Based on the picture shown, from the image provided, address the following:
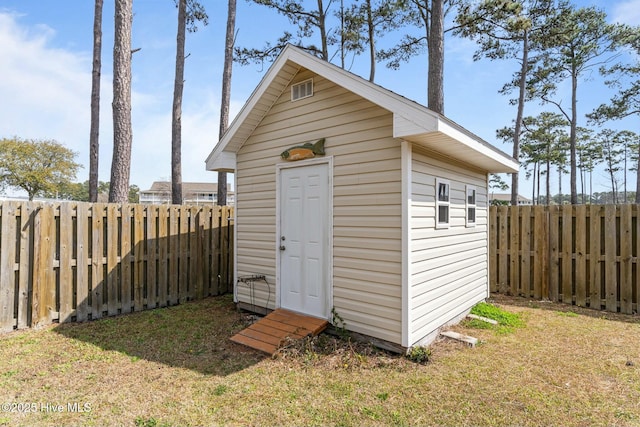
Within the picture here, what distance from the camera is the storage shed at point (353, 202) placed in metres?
3.81

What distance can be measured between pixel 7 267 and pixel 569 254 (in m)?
9.23

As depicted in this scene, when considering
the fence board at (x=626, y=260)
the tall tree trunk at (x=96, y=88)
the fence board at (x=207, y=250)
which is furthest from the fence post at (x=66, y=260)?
the fence board at (x=626, y=260)

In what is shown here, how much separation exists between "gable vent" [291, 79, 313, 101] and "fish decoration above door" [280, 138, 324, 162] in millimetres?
733

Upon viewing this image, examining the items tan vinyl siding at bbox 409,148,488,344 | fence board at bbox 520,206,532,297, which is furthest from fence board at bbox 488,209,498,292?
tan vinyl siding at bbox 409,148,488,344

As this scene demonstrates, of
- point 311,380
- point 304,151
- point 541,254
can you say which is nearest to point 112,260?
point 304,151

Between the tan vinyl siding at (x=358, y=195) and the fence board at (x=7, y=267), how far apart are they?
3575 millimetres

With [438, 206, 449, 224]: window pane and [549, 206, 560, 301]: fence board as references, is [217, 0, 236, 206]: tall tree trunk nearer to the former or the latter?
[438, 206, 449, 224]: window pane

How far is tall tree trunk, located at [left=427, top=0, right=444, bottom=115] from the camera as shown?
26.5ft

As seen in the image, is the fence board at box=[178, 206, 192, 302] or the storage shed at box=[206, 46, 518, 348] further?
the fence board at box=[178, 206, 192, 302]

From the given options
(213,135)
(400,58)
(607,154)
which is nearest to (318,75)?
(213,135)

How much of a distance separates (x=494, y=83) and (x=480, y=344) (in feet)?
51.3

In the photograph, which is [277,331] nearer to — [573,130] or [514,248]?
[514,248]

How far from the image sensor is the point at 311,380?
3301 mm

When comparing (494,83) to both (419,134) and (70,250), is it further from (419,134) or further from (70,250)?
(70,250)
